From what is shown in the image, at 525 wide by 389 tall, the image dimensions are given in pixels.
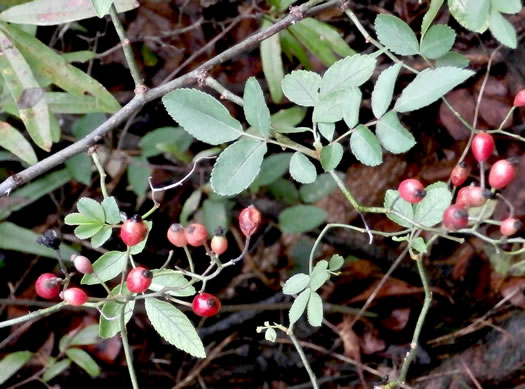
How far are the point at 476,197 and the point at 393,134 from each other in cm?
A: 13

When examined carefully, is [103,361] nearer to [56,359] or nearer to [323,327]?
[56,359]

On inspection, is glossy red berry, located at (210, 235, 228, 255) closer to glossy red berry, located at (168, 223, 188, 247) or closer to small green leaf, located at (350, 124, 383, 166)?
glossy red berry, located at (168, 223, 188, 247)

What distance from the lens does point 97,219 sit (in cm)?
90

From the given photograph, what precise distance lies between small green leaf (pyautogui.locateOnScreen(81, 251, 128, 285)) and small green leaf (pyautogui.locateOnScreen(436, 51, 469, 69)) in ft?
1.78

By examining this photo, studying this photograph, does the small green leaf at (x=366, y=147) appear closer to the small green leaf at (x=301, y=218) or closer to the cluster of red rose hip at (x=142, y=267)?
the cluster of red rose hip at (x=142, y=267)

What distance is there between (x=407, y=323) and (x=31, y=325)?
3.20ft

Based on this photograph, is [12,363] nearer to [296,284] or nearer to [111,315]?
[111,315]

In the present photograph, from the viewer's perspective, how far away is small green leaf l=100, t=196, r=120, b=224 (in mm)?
898

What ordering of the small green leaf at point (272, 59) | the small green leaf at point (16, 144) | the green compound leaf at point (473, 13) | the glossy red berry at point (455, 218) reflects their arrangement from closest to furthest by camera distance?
the glossy red berry at point (455, 218) → the green compound leaf at point (473, 13) → the small green leaf at point (16, 144) → the small green leaf at point (272, 59)

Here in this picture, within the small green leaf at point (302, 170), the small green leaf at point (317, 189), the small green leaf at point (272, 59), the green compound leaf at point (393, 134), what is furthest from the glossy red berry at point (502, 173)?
the small green leaf at point (317, 189)

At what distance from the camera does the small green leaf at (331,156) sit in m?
0.87

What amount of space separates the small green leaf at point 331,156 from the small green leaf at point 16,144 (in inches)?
28.9

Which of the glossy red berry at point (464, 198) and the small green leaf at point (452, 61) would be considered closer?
the glossy red berry at point (464, 198)

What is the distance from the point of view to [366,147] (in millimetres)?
856
